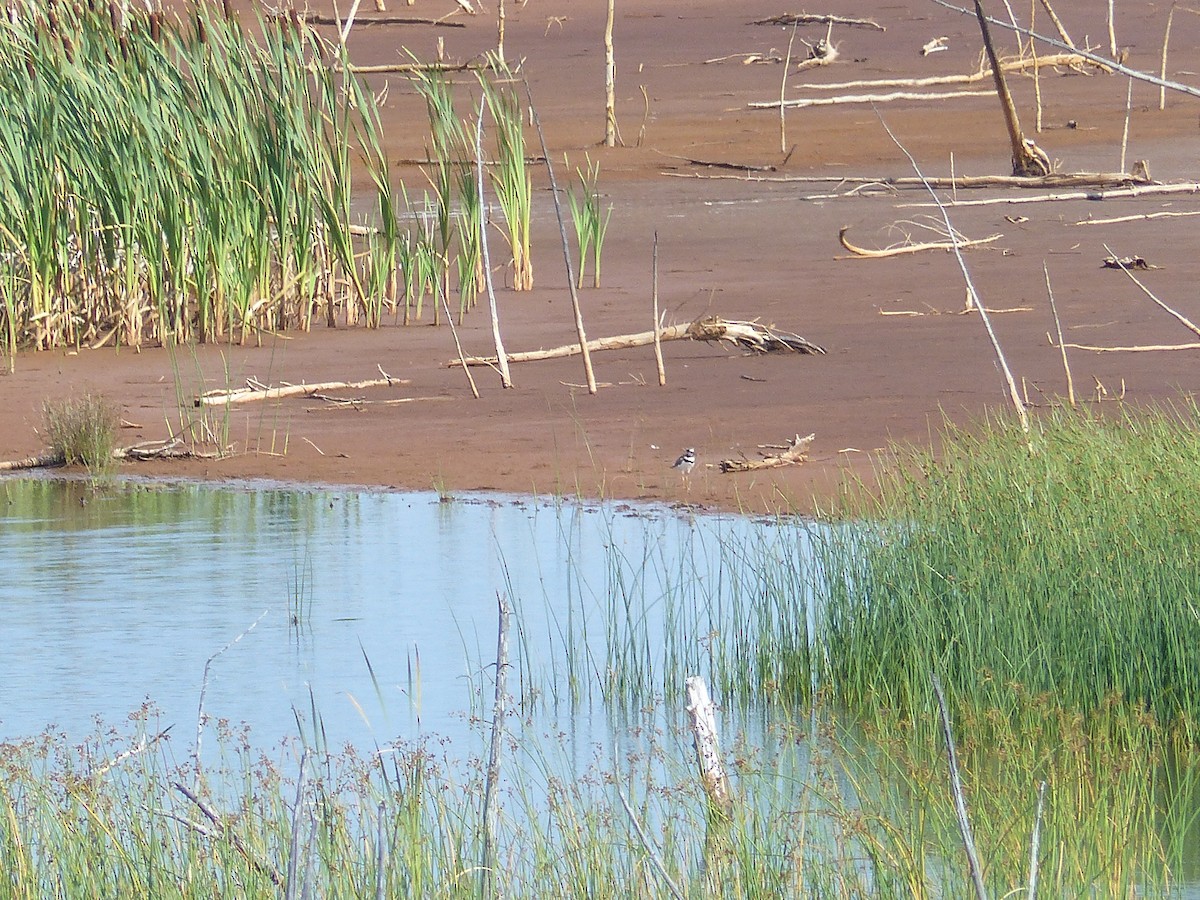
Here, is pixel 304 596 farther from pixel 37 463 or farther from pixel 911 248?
pixel 37 463

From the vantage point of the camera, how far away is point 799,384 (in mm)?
11523

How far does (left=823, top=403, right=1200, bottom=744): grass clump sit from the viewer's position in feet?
18.1

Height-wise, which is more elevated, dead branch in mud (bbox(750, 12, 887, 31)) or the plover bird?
dead branch in mud (bbox(750, 12, 887, 31))

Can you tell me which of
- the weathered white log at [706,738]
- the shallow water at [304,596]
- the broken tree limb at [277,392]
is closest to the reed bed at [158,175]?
the broken tree limb at [277,392]

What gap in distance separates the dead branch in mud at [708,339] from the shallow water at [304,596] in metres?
2.49

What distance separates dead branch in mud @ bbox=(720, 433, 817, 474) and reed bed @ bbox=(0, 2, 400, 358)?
14.5 feet

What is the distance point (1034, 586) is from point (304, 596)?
3224 mm

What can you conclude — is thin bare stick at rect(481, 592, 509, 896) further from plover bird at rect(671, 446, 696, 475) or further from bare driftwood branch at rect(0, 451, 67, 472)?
bare driftwood branch at rect(0, 451, 67, 472)

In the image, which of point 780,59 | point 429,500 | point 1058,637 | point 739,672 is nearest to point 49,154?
point 429,500

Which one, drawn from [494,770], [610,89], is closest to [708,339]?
[494,770]

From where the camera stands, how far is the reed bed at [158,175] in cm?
1256

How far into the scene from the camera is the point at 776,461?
9.45m

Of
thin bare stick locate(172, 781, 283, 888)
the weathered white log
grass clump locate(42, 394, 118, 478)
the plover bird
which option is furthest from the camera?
grass clump locate(42, 394, 118, 478)

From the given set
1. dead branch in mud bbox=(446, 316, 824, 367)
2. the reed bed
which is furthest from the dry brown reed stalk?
dead branch in mud bbox=(446, 316, 824, 367)
